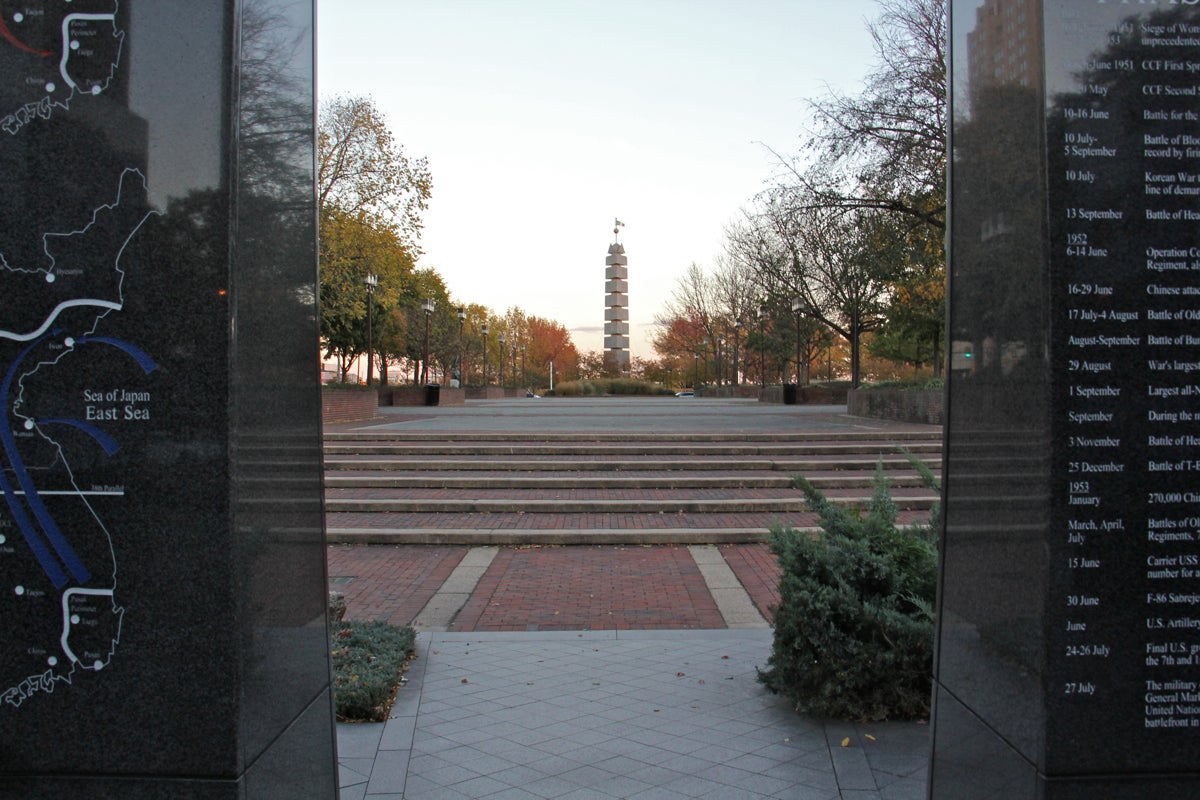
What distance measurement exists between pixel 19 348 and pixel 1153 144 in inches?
129

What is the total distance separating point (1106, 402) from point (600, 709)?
330 centimetres

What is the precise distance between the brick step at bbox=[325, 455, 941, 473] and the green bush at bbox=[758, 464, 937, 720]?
10022 millimetres

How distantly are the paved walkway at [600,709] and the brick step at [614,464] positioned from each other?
20.1 ft

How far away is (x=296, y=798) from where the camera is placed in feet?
9.59

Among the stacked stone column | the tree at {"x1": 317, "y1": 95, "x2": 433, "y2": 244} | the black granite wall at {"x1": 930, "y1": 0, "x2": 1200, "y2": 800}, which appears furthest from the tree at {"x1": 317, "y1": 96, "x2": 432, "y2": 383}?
the stacked stone column

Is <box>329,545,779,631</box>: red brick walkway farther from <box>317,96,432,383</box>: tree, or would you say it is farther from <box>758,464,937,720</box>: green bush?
<box>317,96,432,383</box>: tree

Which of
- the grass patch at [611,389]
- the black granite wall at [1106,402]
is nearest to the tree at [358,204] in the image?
the black granite wall at [1106,402]

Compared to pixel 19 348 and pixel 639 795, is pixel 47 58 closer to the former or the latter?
pixel 19 348

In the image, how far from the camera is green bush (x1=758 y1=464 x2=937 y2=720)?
4586 millimetres

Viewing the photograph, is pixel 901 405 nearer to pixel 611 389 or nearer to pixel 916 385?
pixel 916 385

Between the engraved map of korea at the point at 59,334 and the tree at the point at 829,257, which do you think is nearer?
the engraved map of korea at the point at 59,334

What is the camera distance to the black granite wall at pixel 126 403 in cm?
253

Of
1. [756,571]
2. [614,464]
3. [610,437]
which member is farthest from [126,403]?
[610,437]

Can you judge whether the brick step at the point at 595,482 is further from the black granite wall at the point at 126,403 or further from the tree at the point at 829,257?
the black granite wall at the point at 126,403
